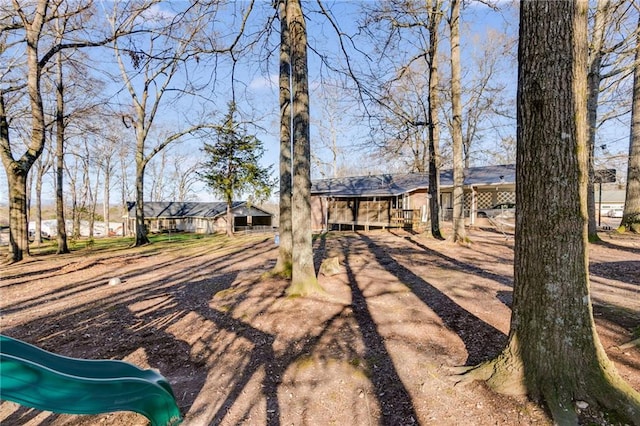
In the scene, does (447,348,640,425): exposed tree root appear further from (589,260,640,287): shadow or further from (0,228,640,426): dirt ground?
(589,260,640,287): shadow

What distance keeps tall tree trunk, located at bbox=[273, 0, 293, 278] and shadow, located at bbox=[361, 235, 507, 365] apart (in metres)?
2.43

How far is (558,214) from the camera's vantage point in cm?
237

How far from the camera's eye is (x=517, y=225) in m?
2.60

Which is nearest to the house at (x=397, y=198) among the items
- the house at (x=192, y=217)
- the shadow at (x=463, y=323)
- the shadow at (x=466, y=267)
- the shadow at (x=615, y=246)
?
the shadow at (x=615, y=246)

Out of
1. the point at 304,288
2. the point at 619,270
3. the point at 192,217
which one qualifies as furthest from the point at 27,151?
the point at 192,217

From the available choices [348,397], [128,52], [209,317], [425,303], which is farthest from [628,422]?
[128,52]

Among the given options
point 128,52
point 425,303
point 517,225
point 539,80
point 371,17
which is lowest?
point 425,303

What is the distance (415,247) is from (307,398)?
331 inches

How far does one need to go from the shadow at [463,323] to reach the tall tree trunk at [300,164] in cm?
185

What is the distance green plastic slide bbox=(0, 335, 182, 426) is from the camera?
1.61 meters

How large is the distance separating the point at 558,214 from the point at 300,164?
3.91 m

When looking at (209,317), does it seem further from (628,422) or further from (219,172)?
(219,172)

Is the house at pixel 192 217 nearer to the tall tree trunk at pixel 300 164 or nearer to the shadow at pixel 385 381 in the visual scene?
the tall tree trunk at pixel 300 164

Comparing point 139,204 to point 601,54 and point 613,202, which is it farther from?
point 613,202
